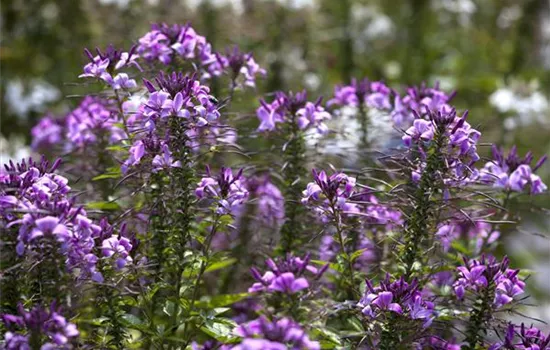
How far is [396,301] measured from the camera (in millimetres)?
1444

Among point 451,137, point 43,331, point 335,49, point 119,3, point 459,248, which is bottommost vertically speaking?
point 459,248

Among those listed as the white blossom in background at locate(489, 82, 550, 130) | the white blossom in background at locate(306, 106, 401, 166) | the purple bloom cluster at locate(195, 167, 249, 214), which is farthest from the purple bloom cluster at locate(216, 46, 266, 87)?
the white blossom in background at locate(489, 82, 550, 130)

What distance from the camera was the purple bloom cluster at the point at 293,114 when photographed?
6.12ft

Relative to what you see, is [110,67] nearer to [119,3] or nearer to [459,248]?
[459,248]

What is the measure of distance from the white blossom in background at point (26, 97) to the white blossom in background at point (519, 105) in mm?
2115

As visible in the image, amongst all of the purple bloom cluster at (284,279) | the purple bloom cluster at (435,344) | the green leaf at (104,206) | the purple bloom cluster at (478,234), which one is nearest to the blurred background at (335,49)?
the purple bloom cluster at (478,234)

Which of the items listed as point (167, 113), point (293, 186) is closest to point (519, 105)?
point (293, 186)

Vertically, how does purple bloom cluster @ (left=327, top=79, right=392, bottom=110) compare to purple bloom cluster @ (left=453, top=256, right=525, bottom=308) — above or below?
above

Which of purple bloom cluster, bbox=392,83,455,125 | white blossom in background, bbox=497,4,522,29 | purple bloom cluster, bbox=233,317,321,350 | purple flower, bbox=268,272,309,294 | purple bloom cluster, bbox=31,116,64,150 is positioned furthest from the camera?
white blossom in background, bbox=497,4,522,29

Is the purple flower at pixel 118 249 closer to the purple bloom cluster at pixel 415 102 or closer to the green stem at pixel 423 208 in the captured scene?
the green stem at pixel 423 208

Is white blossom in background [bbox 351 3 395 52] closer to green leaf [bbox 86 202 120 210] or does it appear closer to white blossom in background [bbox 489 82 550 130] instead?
white blossom in background [bbox 489 82 550 130]

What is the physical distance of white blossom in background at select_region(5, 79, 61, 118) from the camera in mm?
3855

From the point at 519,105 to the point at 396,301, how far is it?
2.28 m

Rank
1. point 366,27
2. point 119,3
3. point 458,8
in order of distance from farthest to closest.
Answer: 1. point 366,27
2. point 458,8
3. point 119,3
